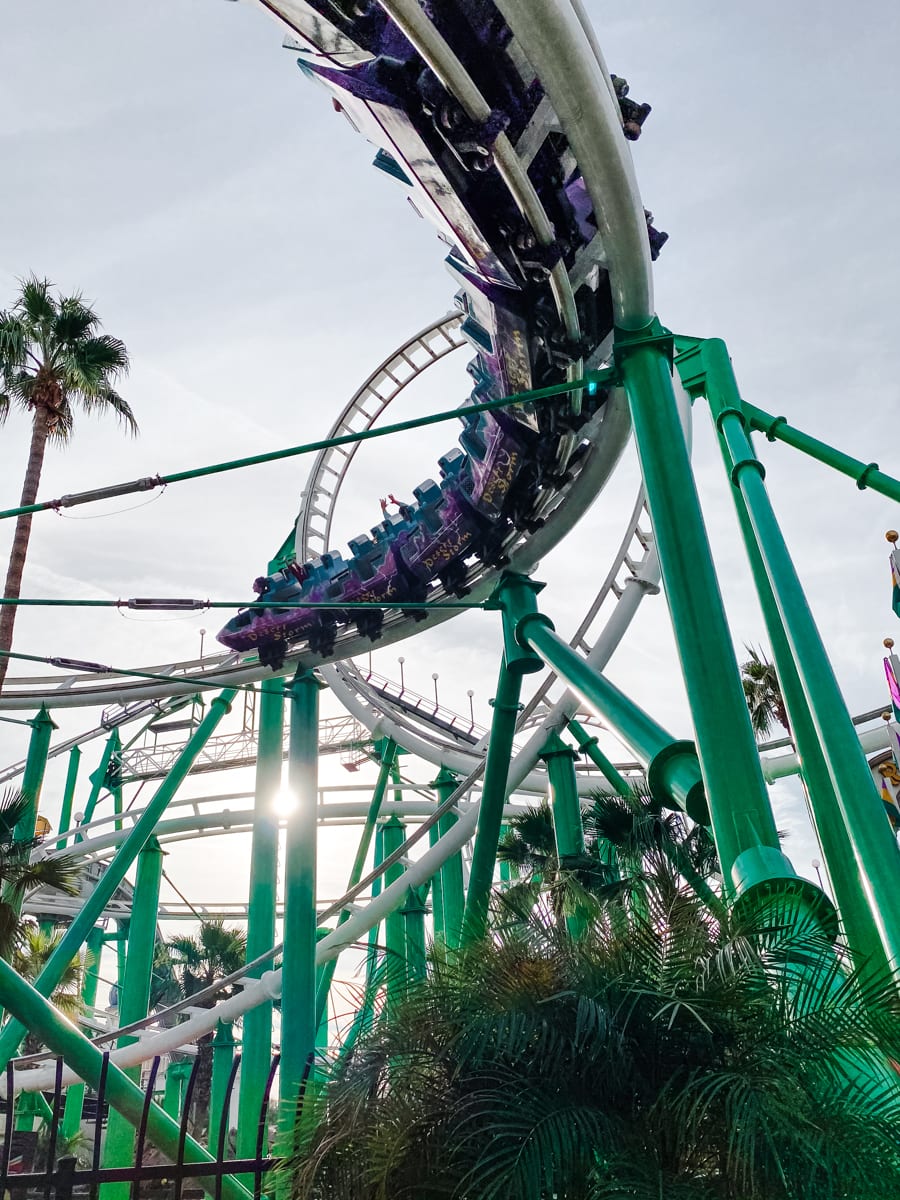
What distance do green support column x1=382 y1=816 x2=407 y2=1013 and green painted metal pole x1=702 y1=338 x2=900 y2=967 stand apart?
4.41 ft

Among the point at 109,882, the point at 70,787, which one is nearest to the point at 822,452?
the point at 109,882

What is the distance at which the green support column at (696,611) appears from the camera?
3.66m

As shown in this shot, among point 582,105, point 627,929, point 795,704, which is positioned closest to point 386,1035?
point 627,929

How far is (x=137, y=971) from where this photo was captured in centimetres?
1268

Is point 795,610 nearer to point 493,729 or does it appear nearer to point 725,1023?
point 725,1023

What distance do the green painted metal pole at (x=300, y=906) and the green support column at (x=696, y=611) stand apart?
4833mm

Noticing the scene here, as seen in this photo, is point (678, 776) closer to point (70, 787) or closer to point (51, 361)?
point (51, 361)

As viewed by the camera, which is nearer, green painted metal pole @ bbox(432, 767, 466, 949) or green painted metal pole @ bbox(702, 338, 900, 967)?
green painted metal pole @ bbox(702, 338, 900, 967)

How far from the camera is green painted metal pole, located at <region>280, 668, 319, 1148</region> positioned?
7.84m

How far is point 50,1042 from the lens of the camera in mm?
5066

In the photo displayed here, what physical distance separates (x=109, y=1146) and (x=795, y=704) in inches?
407

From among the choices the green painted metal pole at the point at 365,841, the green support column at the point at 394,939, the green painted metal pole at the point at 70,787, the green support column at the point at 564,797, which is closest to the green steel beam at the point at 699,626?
the green support column at the point at 394,939

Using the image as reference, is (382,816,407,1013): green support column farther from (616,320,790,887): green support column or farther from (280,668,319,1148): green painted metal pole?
(616,320,790,887): green support column

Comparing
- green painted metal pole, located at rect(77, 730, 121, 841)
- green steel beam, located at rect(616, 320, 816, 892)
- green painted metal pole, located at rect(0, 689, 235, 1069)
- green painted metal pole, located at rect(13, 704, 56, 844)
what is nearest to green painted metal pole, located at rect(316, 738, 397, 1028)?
green painted metal pole, located at rect(0, 689, 235, 1069)
